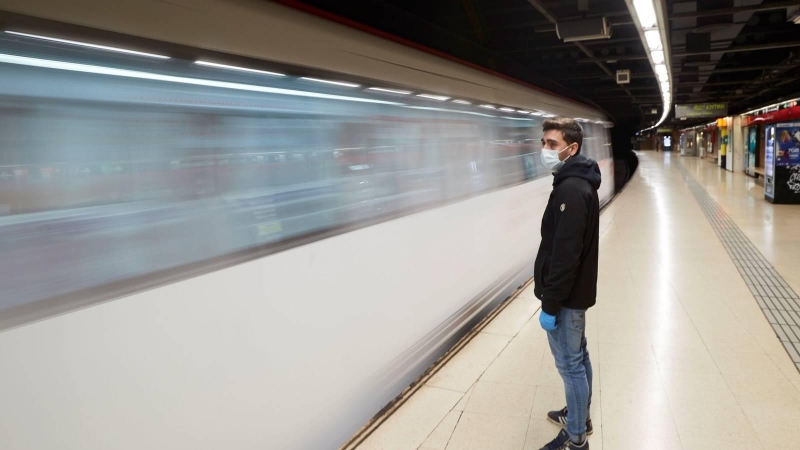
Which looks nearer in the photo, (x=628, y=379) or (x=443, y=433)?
(x=443, y=433)

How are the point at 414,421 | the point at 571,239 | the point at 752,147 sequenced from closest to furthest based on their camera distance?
the point at 571,239 → the point at 414,421 → the point at 752,147

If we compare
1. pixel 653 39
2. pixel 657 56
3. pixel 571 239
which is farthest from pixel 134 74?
pixel 657 56

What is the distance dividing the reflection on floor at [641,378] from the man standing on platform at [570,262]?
0.38 m

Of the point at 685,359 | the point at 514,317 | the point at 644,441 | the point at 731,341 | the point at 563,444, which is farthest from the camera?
the point at 514,317

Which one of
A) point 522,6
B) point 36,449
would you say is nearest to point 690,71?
point 522,6

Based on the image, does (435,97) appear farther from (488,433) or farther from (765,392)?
(765,392)

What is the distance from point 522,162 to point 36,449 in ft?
16.7

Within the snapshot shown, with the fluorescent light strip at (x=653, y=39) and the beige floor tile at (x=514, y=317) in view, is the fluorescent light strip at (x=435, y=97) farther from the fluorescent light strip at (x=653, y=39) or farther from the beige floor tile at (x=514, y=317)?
the fluorescent light strip at (x=653, y=39)

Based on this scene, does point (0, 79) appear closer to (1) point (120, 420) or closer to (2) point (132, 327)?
(2) point (132, 327)

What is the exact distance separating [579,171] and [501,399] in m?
1.52

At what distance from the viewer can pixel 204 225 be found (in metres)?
1.88

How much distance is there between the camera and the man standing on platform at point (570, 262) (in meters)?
2.30

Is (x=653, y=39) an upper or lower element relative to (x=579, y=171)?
upper

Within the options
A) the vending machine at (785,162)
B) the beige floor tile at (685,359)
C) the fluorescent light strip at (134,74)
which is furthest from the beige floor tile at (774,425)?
the vending machine at (785,162)
